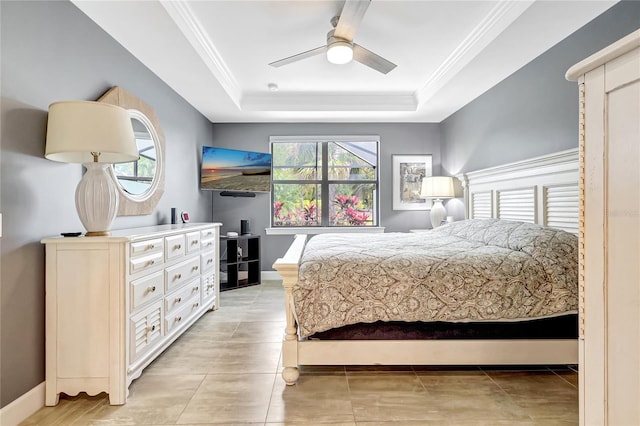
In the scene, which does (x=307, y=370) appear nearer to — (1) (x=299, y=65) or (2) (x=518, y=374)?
(2) (x=518, y=374)

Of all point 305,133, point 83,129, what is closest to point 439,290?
point 83,129

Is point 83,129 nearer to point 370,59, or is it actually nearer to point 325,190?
point 370,59

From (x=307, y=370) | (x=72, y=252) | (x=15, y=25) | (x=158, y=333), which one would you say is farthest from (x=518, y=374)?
(x=15, y=25)

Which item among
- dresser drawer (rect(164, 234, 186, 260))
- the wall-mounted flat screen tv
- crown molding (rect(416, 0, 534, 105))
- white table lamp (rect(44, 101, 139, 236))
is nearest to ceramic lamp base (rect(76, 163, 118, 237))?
white table lamp (rect(44, 101, 139, 236))

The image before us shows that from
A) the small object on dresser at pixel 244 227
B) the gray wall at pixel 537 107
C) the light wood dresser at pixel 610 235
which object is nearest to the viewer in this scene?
the light wood dresser at pixel 610 235

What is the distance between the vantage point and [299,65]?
350cm

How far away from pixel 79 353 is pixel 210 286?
1629 millimetres

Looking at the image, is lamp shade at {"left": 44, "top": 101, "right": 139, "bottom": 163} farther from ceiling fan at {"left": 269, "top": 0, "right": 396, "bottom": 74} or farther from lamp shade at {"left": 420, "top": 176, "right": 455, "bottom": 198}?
lamp shade at {"left": 420, "top": 176, "right": 455, "bottom": 198}

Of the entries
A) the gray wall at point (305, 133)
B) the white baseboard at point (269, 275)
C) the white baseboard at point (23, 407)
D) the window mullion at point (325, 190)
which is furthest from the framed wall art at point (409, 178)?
the white baseboard at point (23, 407)

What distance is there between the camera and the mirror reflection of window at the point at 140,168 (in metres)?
2.73

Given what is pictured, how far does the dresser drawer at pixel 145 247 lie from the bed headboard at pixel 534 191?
2900 millimetres

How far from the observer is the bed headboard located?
249 cm

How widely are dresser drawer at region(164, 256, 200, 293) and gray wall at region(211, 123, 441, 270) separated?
214 cm

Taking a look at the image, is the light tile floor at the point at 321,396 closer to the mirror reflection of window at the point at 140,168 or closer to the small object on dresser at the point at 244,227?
the mirror reflection of window at the point at 140,168
